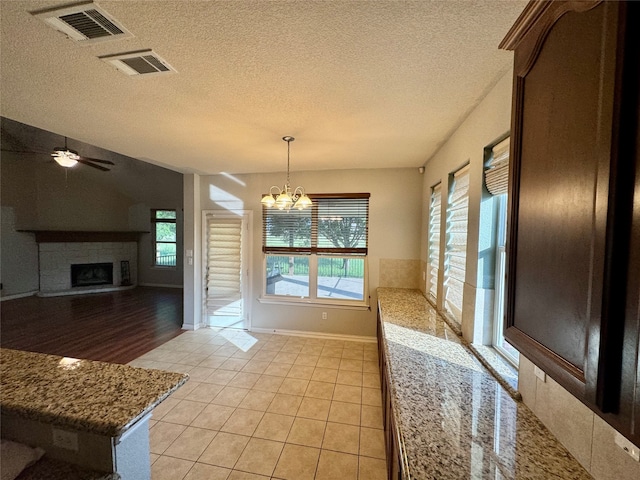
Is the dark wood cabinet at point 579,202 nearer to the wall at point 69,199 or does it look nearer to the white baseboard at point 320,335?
the white baseboard at point 320,335

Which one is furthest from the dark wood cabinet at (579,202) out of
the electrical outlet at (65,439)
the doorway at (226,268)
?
the doorway at (226,268)

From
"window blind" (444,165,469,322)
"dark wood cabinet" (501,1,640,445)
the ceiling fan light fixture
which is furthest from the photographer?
the ceiling fan light fixture

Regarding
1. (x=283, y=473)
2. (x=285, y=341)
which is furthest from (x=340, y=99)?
(x=285, y=341)

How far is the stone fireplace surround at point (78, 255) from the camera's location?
22.7 ft

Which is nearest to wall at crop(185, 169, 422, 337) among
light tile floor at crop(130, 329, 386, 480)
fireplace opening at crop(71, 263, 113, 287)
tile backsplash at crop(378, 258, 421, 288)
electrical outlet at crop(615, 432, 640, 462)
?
tile backsplash at crop(378, 258, 421, 288)

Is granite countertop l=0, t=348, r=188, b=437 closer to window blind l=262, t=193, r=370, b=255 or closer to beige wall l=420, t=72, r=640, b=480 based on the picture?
beige wall l=420, t=72, r=640, b=480

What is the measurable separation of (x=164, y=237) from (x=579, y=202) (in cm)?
970

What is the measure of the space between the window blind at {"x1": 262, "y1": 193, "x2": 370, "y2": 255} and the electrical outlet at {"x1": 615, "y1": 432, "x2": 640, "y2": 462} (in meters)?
3.30

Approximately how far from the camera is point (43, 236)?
6855 mm

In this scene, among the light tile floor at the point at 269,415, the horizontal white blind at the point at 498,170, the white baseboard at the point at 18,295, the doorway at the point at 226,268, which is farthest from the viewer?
the white baseboard at the point at 18,295

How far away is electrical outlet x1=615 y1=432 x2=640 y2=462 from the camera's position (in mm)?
725

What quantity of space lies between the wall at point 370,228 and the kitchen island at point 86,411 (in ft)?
10.7

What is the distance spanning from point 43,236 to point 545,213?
10017 mm

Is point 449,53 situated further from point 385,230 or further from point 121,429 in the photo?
point 385,230
